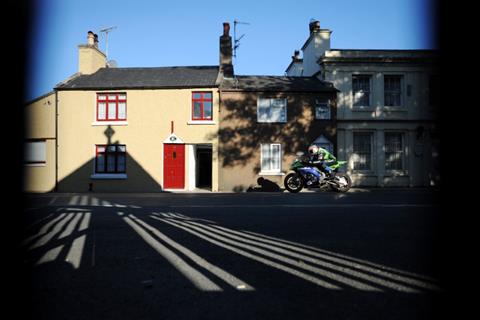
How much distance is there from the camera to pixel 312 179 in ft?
45.2

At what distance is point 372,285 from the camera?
3.16 m

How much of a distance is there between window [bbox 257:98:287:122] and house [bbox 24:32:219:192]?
2541mm

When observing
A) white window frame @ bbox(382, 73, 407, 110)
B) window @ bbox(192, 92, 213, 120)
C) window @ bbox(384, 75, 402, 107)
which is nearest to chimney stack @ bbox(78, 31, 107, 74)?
window @ bbox(192, 92, 213, 120)

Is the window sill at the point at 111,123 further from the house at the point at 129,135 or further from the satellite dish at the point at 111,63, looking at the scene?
the satellite dish at the point at 111,63

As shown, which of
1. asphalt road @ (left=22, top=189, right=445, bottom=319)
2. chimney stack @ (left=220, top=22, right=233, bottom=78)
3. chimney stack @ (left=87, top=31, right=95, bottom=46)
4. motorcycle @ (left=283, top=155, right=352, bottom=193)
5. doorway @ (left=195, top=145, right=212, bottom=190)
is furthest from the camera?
doorway @ (left=195, top=145, right=212, bottom=190)

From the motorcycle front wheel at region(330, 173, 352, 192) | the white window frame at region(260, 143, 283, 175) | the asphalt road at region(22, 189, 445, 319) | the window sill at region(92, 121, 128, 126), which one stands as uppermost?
the window sill at region(92, 121, 128, 126)

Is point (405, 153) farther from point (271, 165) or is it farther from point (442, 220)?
point (442, 220)

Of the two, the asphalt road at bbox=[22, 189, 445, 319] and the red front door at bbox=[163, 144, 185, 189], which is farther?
the red front door at bbox=[163, 144, 185, 189]

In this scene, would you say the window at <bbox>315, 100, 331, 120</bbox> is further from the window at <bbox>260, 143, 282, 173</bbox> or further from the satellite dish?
the satellite dish

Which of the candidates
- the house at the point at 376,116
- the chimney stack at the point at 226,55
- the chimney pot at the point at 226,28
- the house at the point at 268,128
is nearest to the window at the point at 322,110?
the house at the point at 268,128

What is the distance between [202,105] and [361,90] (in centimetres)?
978

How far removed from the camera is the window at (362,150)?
19.4 m

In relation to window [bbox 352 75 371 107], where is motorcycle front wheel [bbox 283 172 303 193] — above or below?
below

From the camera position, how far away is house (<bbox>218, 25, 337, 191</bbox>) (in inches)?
717
